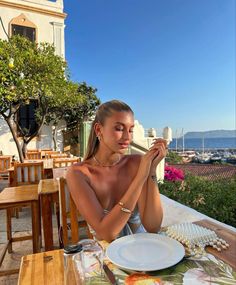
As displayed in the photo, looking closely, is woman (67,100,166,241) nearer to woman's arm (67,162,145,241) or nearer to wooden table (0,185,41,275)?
woman's arm (67,162,145,241)

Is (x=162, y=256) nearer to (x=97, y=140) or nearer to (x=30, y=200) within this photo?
(x=97, y=140)

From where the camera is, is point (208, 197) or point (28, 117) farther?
point (28, 117)

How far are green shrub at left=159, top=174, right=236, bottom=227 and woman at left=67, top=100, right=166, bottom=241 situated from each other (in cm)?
146

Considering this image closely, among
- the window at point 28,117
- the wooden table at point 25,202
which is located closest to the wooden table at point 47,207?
the wooden table at point 25,202

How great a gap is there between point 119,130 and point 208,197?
1829 mm

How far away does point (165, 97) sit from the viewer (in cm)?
1961

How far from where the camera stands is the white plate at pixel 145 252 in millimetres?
725

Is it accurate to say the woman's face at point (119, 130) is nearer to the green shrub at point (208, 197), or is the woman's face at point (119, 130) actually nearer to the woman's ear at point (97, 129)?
the woman's ear at point (97, 129)

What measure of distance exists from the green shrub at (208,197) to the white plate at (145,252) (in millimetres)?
1684

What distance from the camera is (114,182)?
3.99 ft

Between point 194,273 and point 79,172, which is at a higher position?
point 79,172

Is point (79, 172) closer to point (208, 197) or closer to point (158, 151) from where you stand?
point (158, 151)

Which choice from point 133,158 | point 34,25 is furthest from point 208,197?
point 34,25

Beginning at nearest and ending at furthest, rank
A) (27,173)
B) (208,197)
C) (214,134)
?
1. (208,197)
2. (27,173)
3. (214,134)
